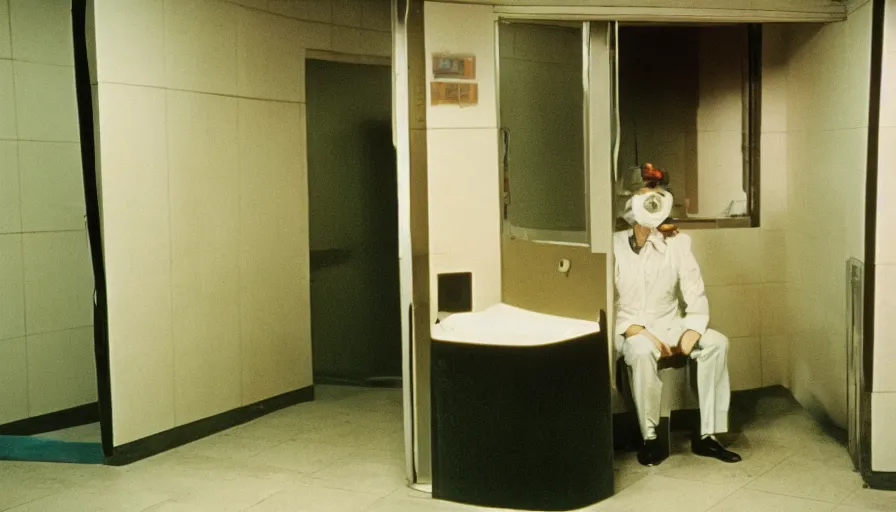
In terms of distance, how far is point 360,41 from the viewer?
277 inches

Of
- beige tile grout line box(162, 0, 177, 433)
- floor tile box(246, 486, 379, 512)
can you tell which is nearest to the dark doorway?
beige tile grout line box(162, 0, 177, 433)

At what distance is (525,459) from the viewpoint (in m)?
4.34

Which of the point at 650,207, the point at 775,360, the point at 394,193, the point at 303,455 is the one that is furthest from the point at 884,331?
the point at 394,193

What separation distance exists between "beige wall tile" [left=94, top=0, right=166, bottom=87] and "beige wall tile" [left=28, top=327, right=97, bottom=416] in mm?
1884

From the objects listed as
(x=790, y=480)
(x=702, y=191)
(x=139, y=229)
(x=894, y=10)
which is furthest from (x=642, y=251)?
(x=139, y=229)

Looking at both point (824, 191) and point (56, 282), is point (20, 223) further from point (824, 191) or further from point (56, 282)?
point (824, 191)

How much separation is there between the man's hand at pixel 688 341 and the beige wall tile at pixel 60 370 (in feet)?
12.7

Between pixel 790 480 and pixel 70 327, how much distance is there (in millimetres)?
4543

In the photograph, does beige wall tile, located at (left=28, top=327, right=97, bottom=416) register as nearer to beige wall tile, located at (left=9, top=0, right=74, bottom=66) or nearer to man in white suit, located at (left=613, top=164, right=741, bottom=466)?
beige wall tile, located at (left=9, top=0, right=74, bottom=66)

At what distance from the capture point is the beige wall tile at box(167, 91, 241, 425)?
578 centimetres

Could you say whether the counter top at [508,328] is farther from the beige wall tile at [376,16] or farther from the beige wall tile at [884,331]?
the beige wall tile at [376,16]

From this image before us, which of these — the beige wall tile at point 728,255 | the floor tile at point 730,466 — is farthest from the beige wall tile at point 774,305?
the floor tile at point 730,466

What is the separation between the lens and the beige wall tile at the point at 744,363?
6.23m

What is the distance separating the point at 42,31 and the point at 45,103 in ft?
1.50
